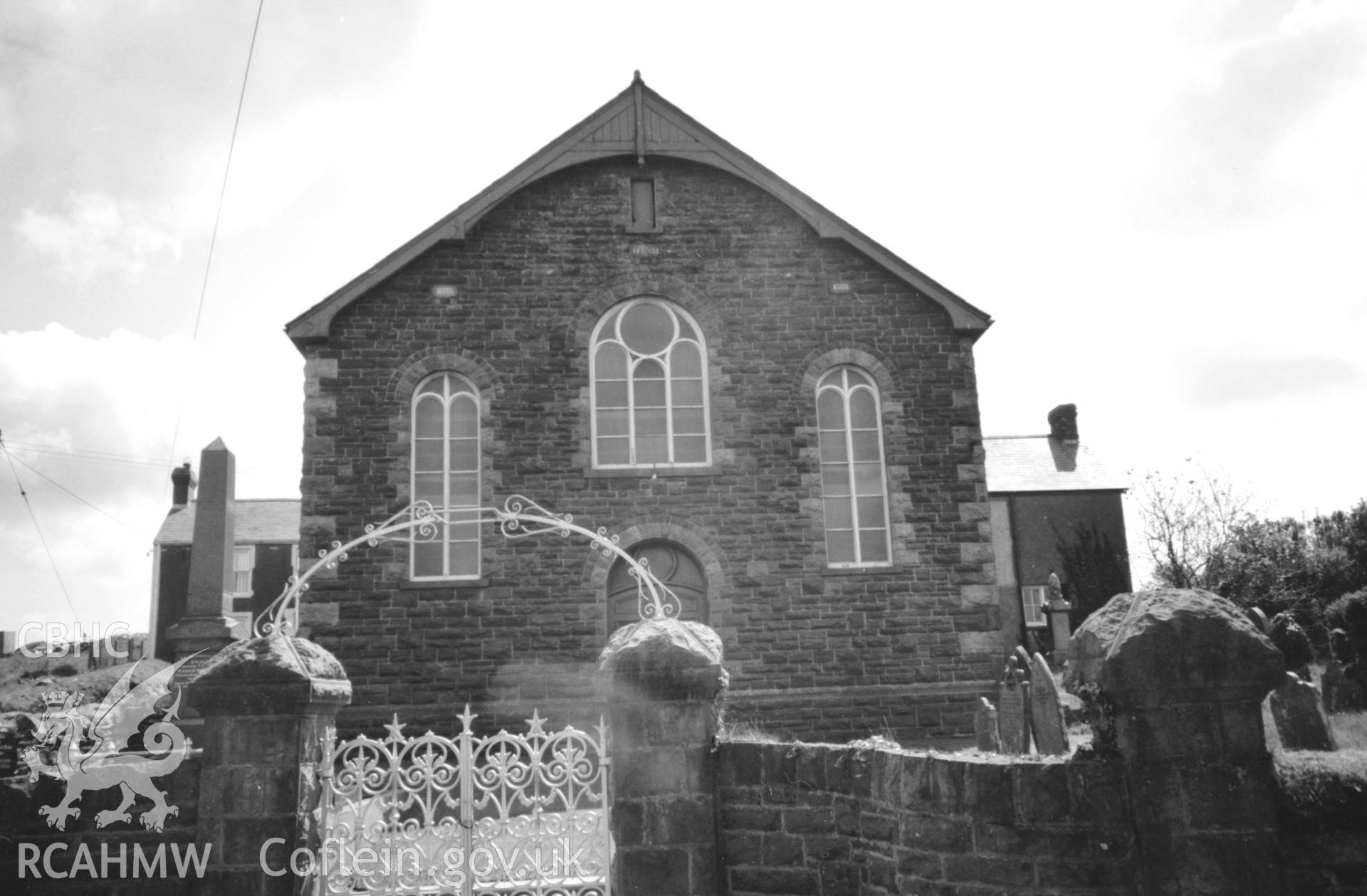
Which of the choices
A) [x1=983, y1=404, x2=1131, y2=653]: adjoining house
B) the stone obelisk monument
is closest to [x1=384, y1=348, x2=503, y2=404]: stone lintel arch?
the stone obelisk monument

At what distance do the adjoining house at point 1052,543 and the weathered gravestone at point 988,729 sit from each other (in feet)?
59.7

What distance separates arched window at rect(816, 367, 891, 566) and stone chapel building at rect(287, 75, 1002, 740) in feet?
0.11

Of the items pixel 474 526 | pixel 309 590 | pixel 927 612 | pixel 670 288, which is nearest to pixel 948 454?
pixel 927 612

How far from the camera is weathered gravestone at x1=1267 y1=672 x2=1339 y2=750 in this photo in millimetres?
9711

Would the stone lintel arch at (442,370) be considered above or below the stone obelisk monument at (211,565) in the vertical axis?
above

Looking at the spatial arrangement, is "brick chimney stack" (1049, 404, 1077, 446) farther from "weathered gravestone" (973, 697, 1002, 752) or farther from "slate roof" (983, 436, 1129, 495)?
"weathered gravestone" (973, 697, 1002, 752)

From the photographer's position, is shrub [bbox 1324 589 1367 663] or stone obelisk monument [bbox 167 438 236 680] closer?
stone obelisk monument [bbox 167 438 236 680]

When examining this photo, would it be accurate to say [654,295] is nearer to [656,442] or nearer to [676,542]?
[656,442]

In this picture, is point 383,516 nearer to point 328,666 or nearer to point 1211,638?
point 328,666

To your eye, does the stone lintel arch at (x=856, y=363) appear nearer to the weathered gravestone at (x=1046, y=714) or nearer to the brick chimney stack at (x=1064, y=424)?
the weathered gravestone at (x=1046, y=714)

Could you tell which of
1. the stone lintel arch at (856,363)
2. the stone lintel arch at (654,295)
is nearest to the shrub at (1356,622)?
the stone lintel arch at (856,363)

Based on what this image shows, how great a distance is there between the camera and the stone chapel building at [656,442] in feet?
42.9

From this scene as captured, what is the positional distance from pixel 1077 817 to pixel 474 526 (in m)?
9.73

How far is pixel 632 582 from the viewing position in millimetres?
13594
